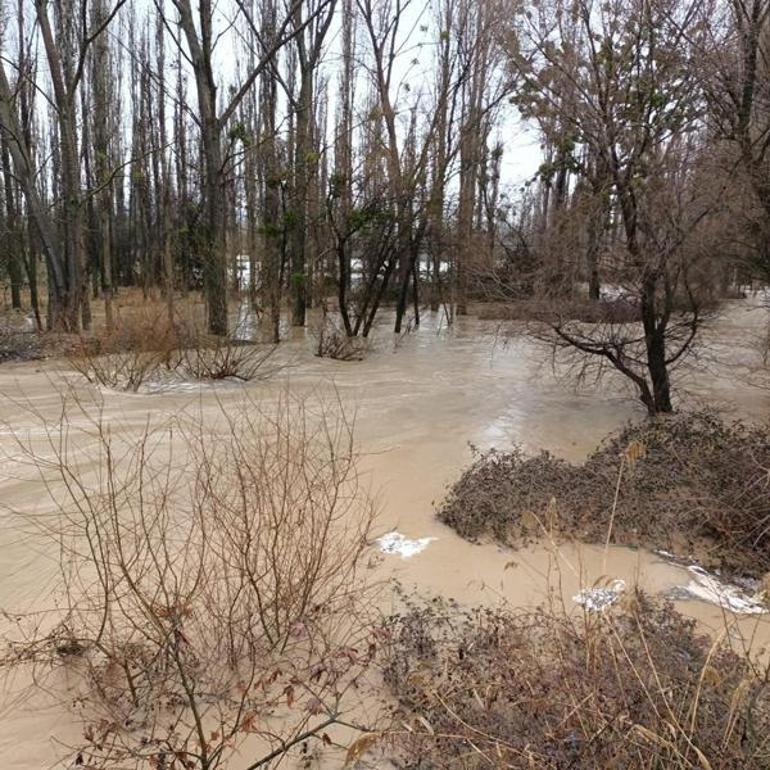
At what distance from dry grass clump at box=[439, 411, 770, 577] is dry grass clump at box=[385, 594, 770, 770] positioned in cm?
90

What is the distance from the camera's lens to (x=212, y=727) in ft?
7.46

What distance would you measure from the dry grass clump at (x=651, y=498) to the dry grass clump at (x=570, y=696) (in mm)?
897

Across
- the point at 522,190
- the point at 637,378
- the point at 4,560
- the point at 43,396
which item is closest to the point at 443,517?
the point at 4,560

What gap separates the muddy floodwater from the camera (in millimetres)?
3164

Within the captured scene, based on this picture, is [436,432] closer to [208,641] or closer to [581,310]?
[581,310]

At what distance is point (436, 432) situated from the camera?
6.45 meters

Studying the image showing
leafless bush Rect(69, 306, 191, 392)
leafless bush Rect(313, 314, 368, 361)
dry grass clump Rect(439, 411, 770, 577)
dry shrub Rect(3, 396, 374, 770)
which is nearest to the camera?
dry shrub Rect(3, 396, 374, 770)

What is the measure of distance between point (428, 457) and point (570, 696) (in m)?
3.67

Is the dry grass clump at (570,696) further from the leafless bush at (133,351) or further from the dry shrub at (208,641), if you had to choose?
the leafless bush at (133,351)

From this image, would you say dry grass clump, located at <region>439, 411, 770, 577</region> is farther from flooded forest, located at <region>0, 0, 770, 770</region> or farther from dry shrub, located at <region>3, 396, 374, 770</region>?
dry shrub, located at <region>3, 396, 374, 770</region>

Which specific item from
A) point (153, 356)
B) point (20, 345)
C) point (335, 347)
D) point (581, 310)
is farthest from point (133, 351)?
point (581, 310)

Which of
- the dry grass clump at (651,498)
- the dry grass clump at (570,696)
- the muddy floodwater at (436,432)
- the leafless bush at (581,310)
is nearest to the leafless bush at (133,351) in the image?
the muddy floodwater at (436,432)

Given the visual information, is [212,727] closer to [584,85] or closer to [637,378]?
[637,378]

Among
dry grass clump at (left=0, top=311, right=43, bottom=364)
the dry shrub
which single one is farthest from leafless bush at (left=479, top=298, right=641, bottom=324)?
dry grass clump at (left=0, top=311, right=43, bottom=364)
